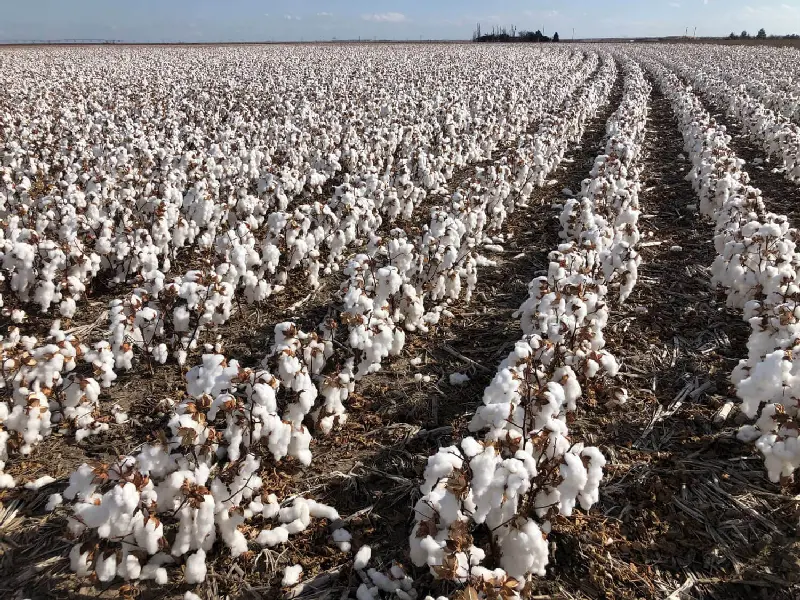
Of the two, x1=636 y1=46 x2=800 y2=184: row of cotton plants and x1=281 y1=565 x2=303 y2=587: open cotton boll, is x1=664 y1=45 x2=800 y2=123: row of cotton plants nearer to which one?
x1=636 y1=46 x2=800 y2=184: row of cotton plants

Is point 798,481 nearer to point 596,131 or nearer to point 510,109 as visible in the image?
point 596,131

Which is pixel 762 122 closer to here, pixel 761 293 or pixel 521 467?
pixel 761 293

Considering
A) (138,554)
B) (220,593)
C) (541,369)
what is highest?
(541,369)

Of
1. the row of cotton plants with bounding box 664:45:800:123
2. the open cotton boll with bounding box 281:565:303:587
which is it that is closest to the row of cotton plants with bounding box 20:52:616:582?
the open cotton boll with bounding box 281:565:303:587

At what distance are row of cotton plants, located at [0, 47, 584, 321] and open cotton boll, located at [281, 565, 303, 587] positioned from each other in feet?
12.5

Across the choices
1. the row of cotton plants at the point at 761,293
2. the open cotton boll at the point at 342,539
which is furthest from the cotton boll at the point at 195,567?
the row of cotton plants at the point at 761,293

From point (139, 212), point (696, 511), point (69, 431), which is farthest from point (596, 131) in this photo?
point (69, 431)

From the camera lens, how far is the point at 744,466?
5.17 metres

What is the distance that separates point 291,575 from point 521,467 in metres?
1.98

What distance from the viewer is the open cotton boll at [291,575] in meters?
4.06

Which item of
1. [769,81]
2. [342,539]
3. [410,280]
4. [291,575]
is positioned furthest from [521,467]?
[769,81]

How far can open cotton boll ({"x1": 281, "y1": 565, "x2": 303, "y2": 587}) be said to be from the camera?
4.06 metres

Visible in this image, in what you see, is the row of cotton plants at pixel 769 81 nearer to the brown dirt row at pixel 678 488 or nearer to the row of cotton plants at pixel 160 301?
the brown dirt row at pixel 678 488

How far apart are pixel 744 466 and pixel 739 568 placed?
1249 millimetres
